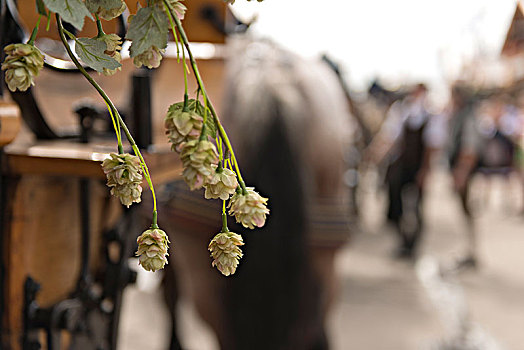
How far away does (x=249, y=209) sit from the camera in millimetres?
190

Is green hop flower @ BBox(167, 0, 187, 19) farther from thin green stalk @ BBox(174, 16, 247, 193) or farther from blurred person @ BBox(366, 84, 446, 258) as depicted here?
blurred person @ BBox(366, 84, 446, 258)

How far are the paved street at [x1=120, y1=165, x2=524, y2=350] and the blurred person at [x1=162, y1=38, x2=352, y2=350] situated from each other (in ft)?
1.42

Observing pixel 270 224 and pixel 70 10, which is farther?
pixel 270 224

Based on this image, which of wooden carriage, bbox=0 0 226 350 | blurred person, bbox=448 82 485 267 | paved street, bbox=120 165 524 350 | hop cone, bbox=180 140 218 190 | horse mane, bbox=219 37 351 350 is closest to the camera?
hop cone, bbox=180 140 218 190

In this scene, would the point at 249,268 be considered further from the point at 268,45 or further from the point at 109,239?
the point at 268,45

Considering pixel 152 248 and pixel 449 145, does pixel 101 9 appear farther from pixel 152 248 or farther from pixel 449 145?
pixel 449 145

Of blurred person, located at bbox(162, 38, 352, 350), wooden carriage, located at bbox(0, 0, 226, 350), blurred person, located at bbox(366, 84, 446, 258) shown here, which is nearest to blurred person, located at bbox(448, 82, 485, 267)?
blurred person, located at bbox(366, 84, 446, 258)

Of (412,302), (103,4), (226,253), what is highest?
(103,4)

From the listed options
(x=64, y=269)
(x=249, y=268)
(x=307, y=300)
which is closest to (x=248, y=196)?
(x=64, y=269)

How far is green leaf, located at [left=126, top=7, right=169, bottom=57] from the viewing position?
19 centimetres

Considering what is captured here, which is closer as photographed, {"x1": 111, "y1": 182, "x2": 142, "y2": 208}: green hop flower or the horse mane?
{"x1": 111, "y1": 182, "x2": 142, "y2": 208}: green hop flower

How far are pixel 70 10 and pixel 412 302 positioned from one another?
94.4 inches

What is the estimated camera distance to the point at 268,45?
4.03 feet

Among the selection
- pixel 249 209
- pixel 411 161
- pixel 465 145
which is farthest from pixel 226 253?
pixel 411 161
